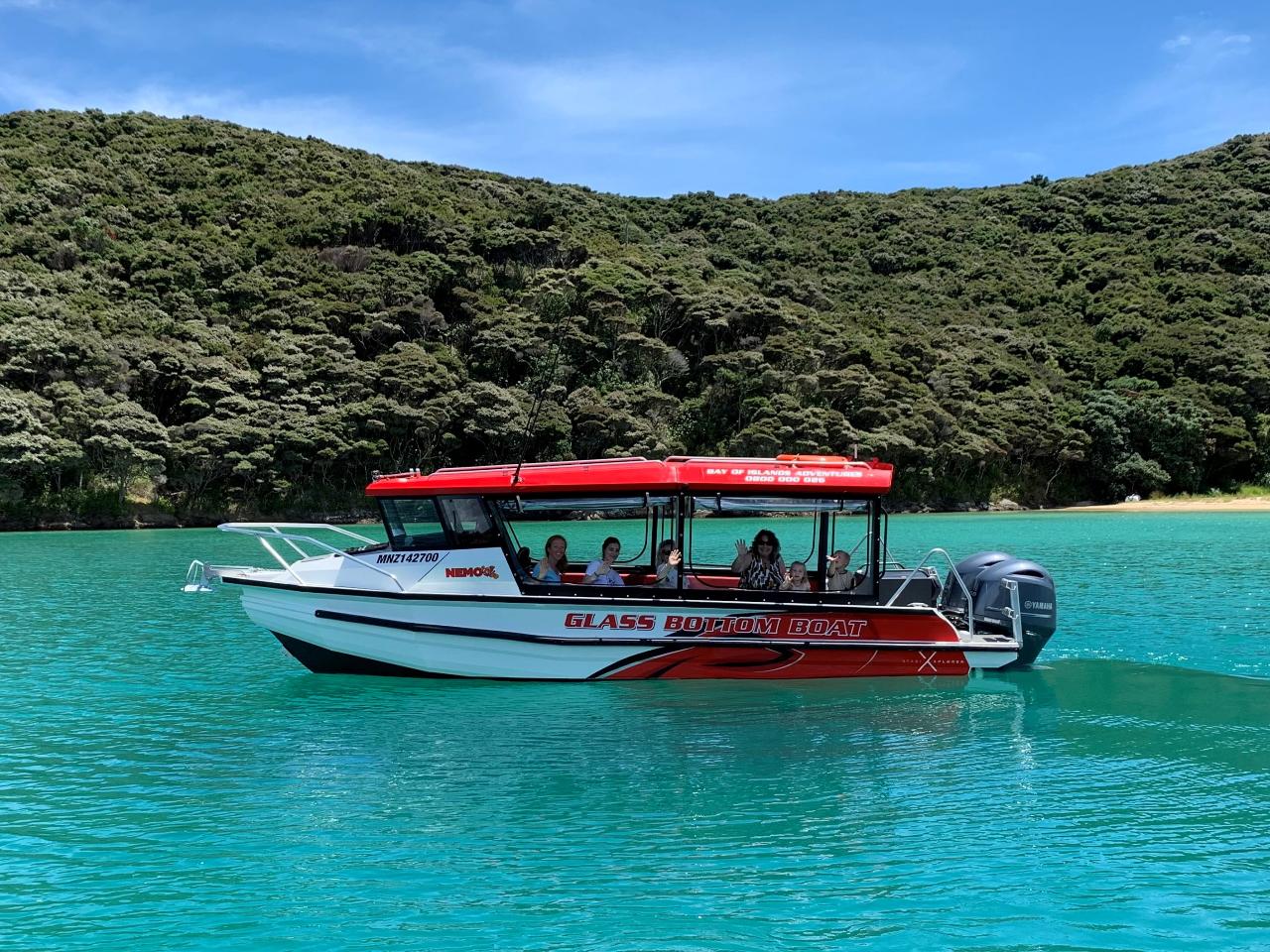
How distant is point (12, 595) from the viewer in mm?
21172

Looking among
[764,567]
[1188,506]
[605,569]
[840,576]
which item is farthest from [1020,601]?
[1188,506]

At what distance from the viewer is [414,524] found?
1216cm

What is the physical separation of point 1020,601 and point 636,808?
699 centimetres

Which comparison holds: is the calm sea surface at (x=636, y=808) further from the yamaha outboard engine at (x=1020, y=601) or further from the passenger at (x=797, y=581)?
the passenger at (x=797, y=581)

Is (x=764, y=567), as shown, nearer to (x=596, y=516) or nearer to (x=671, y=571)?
(x=671, y=571)

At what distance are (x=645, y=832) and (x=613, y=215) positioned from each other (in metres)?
100

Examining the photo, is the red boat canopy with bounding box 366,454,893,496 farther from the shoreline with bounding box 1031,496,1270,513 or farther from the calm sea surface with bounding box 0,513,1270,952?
the shoreline with bounding box 1031,496,1270,513

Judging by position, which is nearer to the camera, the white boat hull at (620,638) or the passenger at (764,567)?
the white boat hull at (620,638)

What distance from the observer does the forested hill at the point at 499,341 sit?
52031mm

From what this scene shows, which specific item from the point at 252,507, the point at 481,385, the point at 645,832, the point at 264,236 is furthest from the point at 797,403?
the point at 645,832

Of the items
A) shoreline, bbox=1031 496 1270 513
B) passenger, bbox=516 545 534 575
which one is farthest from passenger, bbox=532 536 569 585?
shoreline, bbox=1031 496 1270 513

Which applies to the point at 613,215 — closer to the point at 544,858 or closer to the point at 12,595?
the point at 12,595

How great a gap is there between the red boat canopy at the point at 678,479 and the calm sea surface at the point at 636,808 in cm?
250

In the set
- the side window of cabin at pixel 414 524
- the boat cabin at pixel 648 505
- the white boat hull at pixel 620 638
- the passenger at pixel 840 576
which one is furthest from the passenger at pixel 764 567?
the side window of cabin at pixel 414 524
